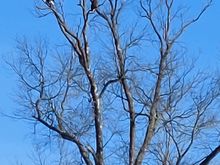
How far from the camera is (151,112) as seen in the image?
70.8 ft

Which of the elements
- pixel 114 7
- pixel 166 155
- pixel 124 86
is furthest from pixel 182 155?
pixel 114 7

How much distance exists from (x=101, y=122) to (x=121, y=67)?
1810 mm

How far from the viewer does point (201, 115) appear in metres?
22.3

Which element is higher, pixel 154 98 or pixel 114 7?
pixel 114 7

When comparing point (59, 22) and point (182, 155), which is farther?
point (182, 155)

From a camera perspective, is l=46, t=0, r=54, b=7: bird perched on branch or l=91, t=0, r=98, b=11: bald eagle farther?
l=91, t=0, r=98, b=11: bald eagle

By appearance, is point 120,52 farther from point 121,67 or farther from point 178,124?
point 178,124

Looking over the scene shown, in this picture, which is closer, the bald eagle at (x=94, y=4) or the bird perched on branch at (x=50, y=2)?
the bird perched on branch at (x=50, y=2)

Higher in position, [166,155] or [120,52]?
[120,52]

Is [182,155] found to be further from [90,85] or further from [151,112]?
[90,85]

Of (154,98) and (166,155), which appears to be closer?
(154,98)

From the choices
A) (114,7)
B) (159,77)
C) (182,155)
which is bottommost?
(182,155)

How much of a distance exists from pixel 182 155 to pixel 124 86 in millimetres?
3178

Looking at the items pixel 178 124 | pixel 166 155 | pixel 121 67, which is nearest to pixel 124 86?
pixel 121 67
